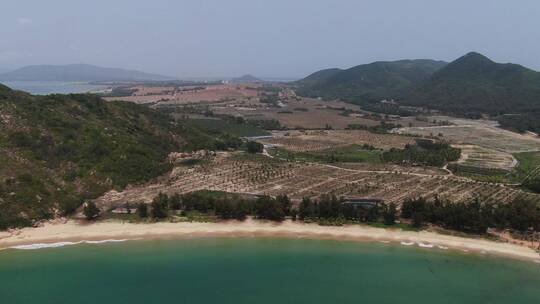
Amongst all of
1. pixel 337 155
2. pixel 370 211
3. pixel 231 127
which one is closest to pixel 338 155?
pixel 337 155

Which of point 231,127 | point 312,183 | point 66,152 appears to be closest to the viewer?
point 66,152

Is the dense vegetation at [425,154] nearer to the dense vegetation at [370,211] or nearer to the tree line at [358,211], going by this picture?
the dense vegetation at [370,211]

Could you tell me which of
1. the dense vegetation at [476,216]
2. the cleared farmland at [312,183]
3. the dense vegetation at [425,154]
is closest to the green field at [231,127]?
the cleared farmland at [312,183]

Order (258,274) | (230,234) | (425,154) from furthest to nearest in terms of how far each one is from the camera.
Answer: (425,154) → (230,234) → (258,274)

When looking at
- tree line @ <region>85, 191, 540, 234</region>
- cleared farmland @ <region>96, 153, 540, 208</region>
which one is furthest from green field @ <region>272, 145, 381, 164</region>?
tree line @ <region>85, 191, 540, 234</region>

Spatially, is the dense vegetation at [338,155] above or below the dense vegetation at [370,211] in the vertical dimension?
below

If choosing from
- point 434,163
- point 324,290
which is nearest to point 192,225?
point 324,290

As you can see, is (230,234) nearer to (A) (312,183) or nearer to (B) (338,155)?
(A) (312,183)
